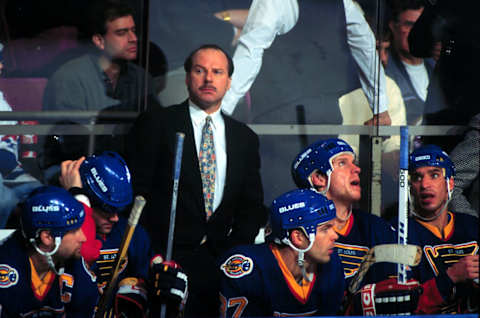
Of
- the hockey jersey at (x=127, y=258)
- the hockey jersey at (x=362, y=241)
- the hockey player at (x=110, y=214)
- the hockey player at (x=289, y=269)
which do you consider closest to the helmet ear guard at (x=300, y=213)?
the hockey player at (x=289, y=269)

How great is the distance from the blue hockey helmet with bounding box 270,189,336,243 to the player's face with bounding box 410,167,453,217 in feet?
2.65

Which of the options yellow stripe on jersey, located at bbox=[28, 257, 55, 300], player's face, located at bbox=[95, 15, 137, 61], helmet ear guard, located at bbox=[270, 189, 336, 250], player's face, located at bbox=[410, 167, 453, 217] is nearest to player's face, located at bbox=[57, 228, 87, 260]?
yellow stripe on jersey, located at bbox=[28, 257, 55, 300]

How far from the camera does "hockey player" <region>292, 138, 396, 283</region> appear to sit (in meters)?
3.99

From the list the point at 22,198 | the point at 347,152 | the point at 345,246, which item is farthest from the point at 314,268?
the point at 22,198

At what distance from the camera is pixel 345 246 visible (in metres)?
4.01

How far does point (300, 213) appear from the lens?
3.53m

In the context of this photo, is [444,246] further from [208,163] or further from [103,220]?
[103,220]

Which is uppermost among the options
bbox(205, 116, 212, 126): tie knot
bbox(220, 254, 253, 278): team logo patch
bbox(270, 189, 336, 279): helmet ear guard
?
bbox(205, 116, 212, 126): tie knot

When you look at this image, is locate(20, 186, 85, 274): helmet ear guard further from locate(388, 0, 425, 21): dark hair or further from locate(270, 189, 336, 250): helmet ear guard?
locate(388, 0, 425, 21): dark hair

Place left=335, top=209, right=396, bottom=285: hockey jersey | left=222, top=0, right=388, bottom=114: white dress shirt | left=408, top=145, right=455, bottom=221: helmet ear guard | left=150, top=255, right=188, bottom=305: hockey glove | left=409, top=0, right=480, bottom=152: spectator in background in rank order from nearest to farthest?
left=150, top=255, right=188, bottom=305: hockey glove < left=335, top=209, right=396, bottom=285: hockey jersey < left=408, top=145, right=455, bottom=221: helmet ear guard < left=222, top=0, right=388, bottom=114: white dress shirt < left=409, top=0, right=480, bottom=152: spectator in background

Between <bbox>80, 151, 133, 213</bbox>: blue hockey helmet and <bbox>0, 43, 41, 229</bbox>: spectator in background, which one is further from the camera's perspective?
<bbox>0, 43, 41, 229</bbox>: spectator in background

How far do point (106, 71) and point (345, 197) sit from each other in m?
1.79

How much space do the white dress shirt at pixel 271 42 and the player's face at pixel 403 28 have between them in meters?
0.16

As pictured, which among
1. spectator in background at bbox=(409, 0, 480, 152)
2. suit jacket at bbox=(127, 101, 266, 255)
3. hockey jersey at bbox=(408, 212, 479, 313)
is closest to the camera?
hockey jersey at bbox=(408, 212, 479, 313)
